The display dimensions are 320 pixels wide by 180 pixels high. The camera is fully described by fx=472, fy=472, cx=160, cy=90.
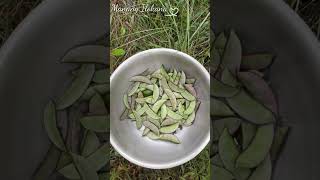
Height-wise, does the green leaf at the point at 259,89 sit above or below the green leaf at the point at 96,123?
above

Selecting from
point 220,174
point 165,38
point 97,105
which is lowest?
point 220,174

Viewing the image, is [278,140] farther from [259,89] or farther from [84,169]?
[84,169]

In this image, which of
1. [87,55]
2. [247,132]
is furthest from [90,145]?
[247,132]

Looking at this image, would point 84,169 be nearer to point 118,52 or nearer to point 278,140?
point 118,52

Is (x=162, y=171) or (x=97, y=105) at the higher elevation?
(x=97, y=105)

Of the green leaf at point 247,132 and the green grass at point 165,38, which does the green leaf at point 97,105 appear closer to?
the green grass at point 165,38

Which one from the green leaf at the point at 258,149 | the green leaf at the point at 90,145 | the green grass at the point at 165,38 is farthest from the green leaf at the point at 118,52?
the green leaf at the point at 258,149

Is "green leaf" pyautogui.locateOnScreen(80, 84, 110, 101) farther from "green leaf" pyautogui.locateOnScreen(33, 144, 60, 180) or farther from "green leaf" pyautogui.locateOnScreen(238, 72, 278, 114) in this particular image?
"green leaf" pyautogui.locateOnScreen(238, 72, 278, 114)
